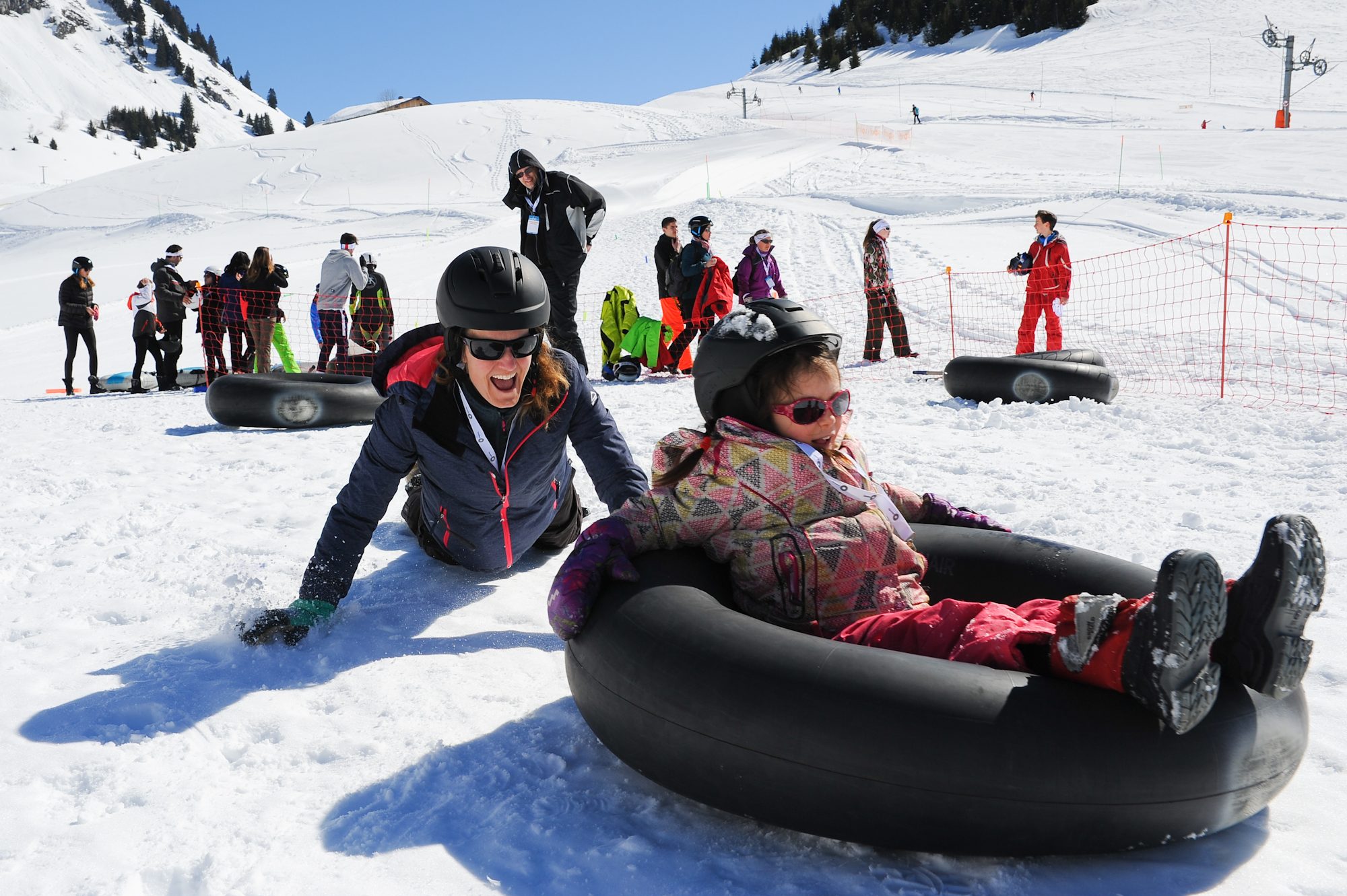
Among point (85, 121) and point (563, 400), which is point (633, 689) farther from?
point (85, 121)

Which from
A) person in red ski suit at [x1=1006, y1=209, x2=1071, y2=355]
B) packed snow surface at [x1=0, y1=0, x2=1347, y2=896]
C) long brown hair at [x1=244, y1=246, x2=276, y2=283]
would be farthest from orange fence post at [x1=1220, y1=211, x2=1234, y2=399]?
long brown hair at [x1=244, y1=246, x2=276, y2=283]

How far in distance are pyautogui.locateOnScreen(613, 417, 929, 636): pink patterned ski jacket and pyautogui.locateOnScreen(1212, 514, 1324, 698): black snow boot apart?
2.45 feet

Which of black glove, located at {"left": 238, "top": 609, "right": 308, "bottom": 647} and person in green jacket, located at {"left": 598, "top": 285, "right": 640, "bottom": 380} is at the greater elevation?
person in green jacket, located at {"left": 598, "top": 285, "right": 640, "bottom": 380}

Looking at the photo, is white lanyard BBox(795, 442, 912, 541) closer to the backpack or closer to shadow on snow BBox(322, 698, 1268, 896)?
shadow on snow BBox(322, 698, 1268, 896)

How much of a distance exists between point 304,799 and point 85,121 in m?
142

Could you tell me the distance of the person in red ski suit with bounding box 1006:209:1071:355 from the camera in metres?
8.72

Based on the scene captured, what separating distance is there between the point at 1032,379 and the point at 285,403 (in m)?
5.16

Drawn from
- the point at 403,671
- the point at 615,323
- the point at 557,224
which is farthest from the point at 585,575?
the point at 615,323

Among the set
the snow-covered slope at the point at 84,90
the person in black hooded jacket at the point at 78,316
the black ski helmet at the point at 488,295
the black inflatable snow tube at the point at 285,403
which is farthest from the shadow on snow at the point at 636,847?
the snow-covered slope at the point at 84,90

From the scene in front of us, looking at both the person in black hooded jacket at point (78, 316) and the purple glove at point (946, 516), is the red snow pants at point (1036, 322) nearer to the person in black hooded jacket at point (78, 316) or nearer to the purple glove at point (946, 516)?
the purple glove at point (946, 516)

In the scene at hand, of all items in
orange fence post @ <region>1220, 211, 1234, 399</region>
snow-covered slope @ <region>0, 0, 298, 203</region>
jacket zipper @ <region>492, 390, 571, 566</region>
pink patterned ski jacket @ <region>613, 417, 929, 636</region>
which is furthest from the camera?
snow-covered slope @ <region>0, 0, 298, 203</region>

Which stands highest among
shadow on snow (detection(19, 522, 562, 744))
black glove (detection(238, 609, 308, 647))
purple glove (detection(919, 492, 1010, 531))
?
purple glove (detection(919, 492, 1010, 531))

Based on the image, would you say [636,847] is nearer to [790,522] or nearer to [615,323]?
[790,522]

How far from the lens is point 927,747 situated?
1.64 m
